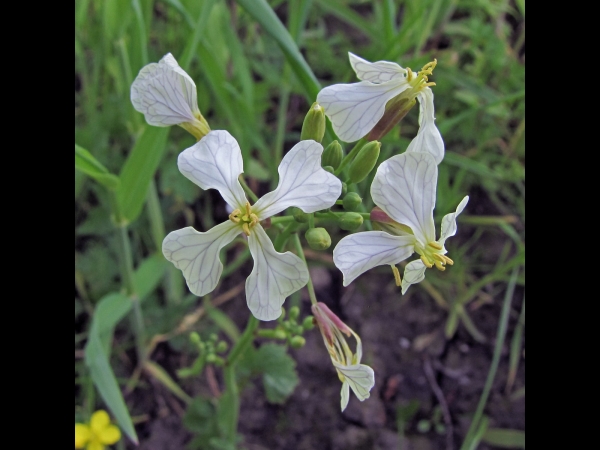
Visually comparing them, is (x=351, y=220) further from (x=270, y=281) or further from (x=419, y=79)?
(x=419, y=79)

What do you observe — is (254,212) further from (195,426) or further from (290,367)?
(195,426)

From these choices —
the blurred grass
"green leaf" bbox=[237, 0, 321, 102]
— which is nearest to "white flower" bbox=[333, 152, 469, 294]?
"green leaf" bbox=[237, 0, 321, 102]

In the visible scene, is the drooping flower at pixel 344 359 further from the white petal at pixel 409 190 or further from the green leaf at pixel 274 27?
the green leaf at pixel 274 27

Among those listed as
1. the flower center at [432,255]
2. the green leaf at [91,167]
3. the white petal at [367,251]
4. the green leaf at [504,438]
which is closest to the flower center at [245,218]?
the white petal at [367,251]

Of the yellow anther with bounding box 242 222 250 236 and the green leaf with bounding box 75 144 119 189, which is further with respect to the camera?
A: the green leaf with bounding box 75 144 119 189

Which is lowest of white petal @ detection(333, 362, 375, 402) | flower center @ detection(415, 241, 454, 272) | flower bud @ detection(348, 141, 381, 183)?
white petal @ detection(333, 362, 375, 402)

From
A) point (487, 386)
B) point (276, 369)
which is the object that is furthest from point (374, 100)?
point (487, 386)

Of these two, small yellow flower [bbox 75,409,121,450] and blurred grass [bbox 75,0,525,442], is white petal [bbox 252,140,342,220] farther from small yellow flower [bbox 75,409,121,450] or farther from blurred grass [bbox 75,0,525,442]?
small yellow flower [bbox 75,409,121,450]
